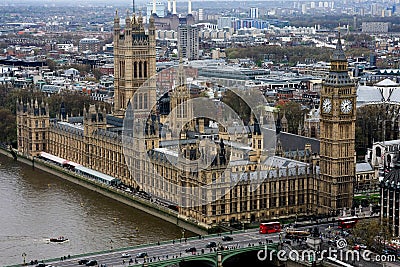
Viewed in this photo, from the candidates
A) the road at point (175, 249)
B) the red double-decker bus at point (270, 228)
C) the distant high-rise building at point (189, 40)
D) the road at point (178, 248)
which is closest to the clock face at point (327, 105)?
the road at point (178, 248)

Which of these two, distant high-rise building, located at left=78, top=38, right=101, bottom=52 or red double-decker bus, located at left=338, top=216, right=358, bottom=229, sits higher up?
distant high-rise building, located at left=78, top=38, right=101, bottom=52

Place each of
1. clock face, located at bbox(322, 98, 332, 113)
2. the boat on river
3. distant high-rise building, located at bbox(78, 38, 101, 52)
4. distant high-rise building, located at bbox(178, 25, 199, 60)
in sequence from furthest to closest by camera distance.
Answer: distant high-rise building, located at bbox(78, 38, 101, 52) → distant high-rise building, located at bbox(178, 25, 199, 60) → clock face, located at bbox(322, 98, 332, 113) → the boat on river

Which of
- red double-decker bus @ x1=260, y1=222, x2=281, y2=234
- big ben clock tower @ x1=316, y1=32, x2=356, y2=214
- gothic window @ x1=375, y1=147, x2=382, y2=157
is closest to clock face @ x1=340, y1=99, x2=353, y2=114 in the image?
big ben clock tower @ x1=316, y1=32, x2=356, y2=214

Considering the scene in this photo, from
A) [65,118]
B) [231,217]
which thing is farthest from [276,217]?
[65,118]

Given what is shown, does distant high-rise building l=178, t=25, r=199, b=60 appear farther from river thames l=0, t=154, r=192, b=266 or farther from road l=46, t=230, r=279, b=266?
road l=46, t=230, r=279, b=266

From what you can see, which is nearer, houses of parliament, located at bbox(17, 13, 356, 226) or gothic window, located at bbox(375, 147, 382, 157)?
houses of parliament, located at bbox(17, 13, 356, 226)

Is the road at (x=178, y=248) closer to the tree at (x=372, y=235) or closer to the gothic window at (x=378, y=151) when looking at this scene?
the tree at (x=372, y=235)

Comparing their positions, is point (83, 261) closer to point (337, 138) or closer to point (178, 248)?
point (178, 248)
